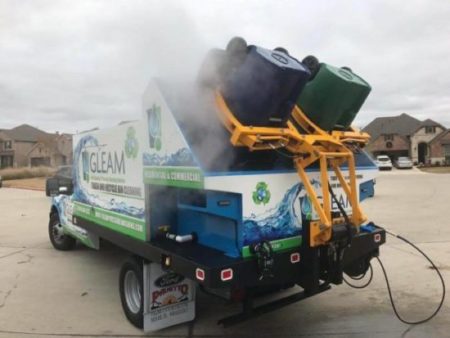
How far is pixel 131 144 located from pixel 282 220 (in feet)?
5.75

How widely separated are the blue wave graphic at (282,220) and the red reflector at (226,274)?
27 centimetres

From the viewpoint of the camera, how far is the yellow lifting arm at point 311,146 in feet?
11.7

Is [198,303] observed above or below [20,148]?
below

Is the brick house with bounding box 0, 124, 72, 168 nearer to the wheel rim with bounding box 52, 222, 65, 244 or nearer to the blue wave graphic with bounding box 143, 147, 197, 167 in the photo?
the wheel rim with bounding box 52, 222, 65, 244

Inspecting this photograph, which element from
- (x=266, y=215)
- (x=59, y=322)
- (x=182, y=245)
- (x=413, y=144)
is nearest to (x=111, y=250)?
(x=59, y=322)

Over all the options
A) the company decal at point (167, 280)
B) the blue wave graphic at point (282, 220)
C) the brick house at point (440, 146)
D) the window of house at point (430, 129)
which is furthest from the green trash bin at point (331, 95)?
the window of house at point (430, 129)

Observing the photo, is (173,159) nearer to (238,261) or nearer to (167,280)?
(238,261)

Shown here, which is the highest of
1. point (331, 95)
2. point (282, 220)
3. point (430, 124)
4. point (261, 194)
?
point (430, 124)

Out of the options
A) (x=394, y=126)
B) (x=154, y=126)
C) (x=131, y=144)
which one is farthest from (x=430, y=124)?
(x=154, y=126)

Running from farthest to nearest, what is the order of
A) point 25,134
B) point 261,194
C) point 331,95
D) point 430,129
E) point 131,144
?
point 25,134
point 430,129
point 131,144
point 331,95
point 261,194

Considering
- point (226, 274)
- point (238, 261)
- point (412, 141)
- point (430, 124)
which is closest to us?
point (226, 274)

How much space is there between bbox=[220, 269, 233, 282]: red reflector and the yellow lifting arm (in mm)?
783

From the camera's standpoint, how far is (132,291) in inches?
184

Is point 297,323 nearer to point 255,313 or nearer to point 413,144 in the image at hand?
point 255,313
